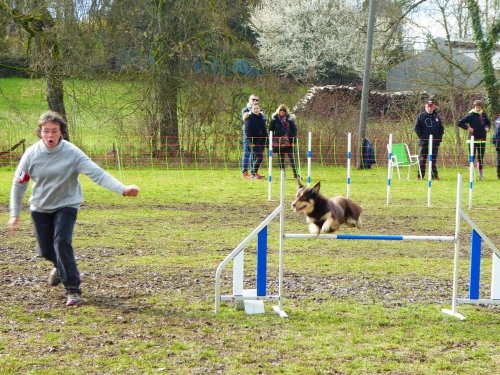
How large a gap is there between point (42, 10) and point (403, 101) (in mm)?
15053

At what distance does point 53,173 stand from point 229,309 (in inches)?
69.7

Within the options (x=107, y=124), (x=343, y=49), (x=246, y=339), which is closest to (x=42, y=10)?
(x=107, y=124)

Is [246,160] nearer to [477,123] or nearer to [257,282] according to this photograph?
[477,123]

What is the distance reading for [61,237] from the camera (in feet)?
20.7

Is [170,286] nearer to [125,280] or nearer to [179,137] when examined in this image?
[125,280]

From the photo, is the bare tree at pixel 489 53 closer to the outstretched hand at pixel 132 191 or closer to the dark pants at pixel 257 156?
the dark pants at pixel 257 156

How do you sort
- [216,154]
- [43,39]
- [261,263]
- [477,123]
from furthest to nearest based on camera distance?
1. [216,154]
2. [477,123]
3. [43,39]
4. [261,263]

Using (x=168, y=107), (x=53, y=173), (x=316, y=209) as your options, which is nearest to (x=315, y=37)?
(x=168, y=107)

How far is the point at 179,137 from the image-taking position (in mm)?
21875

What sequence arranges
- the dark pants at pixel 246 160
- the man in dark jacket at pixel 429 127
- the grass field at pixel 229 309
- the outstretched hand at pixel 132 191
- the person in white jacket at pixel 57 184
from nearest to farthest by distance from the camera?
the grass field at pixel 229 309 → the outstretched hand at pixel 132 191 → the person in white jacket at pixel 57 184 → the dark pants at pixel 246 160 → the man in dark jacket at pixel 429 127

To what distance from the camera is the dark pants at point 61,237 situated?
20.8 feet

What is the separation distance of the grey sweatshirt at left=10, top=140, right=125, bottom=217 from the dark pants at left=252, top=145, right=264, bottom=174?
11710 millimetres

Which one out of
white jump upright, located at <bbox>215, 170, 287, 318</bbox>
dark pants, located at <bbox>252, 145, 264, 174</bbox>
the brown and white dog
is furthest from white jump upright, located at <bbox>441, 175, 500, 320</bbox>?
dark pants, located at <bbox>252, 145, 264, 174</bbox>

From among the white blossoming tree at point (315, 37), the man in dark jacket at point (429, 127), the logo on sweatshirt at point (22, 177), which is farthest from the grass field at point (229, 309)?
the white blossoming tree at point (315, 37)
